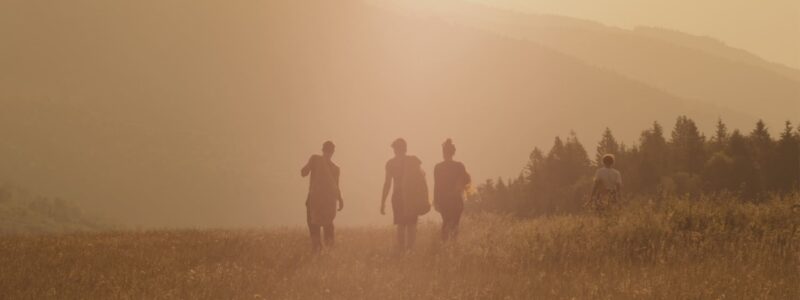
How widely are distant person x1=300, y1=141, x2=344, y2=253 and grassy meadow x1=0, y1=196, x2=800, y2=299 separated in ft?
1.30

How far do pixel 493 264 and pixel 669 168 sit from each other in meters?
84.9

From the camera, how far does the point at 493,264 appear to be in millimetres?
8930

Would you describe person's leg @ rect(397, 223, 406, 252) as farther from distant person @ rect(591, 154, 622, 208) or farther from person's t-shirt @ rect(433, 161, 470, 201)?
distant person @ rect(591, 154, 622, 208)

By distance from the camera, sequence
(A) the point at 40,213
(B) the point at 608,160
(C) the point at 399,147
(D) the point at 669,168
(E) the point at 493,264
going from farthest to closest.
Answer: (A) the point at 40,213
(D) the point at 669,168
(B) the point at 608,160
(C) the point at 399,147
(E) the point at 493,264

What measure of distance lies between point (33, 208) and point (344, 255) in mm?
185468

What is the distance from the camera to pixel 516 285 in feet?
23.9

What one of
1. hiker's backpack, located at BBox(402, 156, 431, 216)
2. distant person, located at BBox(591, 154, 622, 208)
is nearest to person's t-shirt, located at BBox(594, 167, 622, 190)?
distant person, located at BBox(591, 154, 622, 208)

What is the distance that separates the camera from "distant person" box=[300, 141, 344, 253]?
460 inches

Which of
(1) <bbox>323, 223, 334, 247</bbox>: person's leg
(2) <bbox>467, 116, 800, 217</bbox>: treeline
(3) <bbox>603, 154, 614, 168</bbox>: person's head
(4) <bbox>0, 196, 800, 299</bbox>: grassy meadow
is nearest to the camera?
(4) <bbox>0, 196, 800, 299</bbox>: grassy meadow

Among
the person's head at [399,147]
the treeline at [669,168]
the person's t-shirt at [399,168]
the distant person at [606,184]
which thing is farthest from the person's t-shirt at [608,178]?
the treeline at [669,168]

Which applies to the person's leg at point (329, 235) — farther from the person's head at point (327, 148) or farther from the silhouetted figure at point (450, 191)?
the silhouetted figure at point (450, 191)

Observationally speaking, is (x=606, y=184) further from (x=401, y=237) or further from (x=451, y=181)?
(x=401, y=237)

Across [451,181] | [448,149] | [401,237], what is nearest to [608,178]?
[451,181]

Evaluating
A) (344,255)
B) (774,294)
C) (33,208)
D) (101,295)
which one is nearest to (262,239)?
(344,255)
